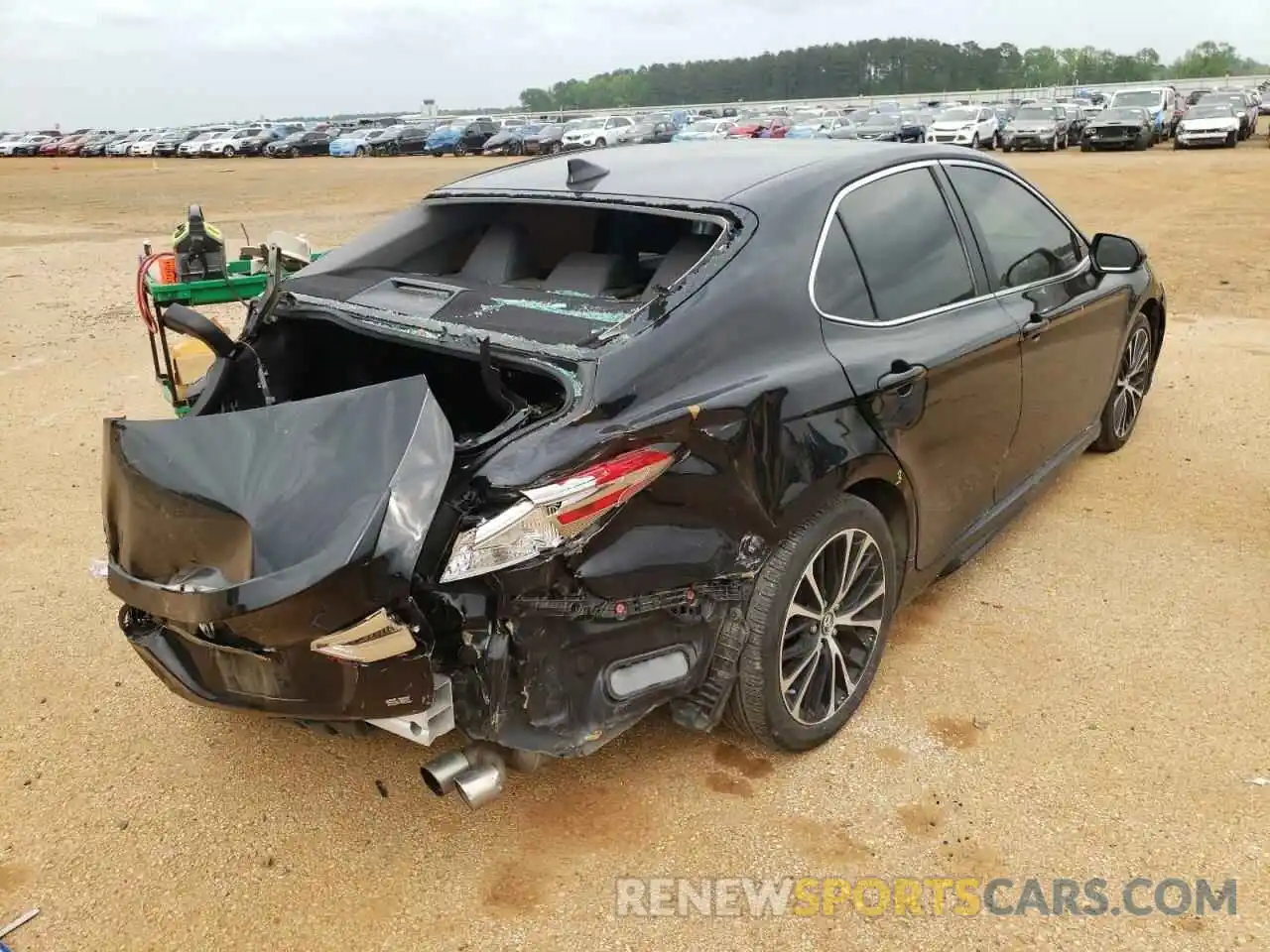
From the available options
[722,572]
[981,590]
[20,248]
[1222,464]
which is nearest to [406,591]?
[722,572]

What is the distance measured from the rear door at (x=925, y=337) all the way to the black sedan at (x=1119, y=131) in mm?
27950

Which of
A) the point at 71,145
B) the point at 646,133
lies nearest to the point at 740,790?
the point at 646,133

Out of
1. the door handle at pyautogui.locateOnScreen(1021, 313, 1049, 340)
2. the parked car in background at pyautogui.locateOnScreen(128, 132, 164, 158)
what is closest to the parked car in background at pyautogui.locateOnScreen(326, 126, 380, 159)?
the parked car in background at pyautogui.locateOnScreen(128, 132, 164, 158)

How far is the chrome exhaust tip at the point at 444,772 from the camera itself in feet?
7.91

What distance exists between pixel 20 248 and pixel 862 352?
1528 centimetres

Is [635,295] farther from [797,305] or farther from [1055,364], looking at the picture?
[1055,364]

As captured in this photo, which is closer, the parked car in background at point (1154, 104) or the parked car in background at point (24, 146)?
the parked car in background at point (1154, 104)

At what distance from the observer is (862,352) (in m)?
2.91

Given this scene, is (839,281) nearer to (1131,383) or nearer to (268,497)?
(268,497)

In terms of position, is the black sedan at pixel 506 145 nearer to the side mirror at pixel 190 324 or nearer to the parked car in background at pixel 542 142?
the parked car in background at pixel 542 142

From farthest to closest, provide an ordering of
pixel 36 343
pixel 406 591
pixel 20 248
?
pixel 20 248 < pixel 36 343 < pixel 406 591

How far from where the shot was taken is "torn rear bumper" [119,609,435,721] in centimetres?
217

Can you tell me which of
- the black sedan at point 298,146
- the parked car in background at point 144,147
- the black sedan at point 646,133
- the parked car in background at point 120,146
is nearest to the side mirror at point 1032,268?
the black sedan at point 646,133

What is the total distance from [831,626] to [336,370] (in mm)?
1954
